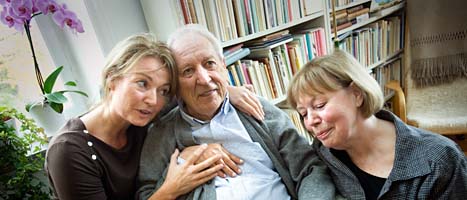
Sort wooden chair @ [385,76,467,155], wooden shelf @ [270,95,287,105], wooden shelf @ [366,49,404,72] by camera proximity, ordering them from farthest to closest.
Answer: wooden shelf @ [366,49,404,72], wooden chair @ [385,76,467,155], wooden shelf @ [270,95,287,105]

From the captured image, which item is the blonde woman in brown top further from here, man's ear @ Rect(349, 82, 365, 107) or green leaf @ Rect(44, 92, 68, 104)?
man's ear @ Rect(349, 82, 365, 107)

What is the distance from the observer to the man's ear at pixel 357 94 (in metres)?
1.03

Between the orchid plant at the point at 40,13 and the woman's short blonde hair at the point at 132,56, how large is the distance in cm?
35

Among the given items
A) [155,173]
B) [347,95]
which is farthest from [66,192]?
[347,95]

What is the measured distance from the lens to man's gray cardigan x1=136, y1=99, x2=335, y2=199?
1153 millimetres

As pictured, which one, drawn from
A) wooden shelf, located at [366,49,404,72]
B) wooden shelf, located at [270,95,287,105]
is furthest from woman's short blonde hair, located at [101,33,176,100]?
wooden shelf, located at [366,49,404,72]

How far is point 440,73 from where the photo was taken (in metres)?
2.28

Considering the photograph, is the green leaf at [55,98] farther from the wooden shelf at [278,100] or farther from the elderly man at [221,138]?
the wooden shelf at [278,100]

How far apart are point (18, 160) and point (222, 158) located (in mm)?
819

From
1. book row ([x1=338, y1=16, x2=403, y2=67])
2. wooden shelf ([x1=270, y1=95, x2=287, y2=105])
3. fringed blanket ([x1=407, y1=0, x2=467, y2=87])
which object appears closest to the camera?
wooden shelf ([x1=270, y1=95, x2=287, y2=105])

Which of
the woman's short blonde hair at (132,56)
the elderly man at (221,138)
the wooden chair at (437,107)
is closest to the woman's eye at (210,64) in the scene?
the elderly man at (221,138)

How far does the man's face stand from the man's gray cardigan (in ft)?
0.43

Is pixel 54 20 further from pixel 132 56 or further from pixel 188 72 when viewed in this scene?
pixel 188 72

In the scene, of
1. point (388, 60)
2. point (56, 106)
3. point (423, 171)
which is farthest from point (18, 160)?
point (388, 60)
